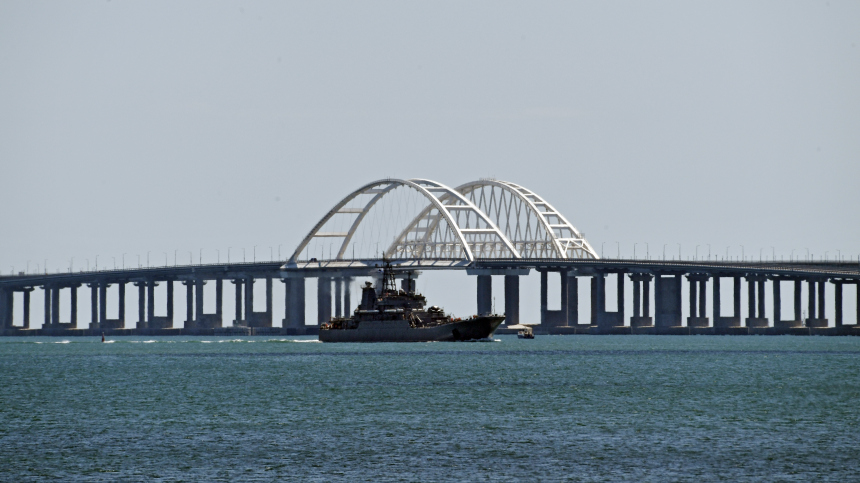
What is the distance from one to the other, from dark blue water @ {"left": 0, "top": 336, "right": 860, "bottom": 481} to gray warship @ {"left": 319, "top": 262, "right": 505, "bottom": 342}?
32.2 meters

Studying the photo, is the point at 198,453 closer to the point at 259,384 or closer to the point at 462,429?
the point at 462,429

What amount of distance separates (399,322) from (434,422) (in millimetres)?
77531

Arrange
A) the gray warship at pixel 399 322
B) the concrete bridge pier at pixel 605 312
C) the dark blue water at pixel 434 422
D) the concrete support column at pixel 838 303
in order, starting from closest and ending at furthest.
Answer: the dark blue water at pixel 434 422 < the gray warship at pixel 399 322 < the concrete support column at pixel 838 303 < the concrete bridge pier at pixel 605 312

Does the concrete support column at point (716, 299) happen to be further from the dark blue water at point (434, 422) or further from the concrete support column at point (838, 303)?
the dark blue water at point (434, 422)

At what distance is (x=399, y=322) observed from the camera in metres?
135

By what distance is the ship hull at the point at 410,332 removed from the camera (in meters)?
136

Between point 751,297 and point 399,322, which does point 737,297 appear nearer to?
point 751,297

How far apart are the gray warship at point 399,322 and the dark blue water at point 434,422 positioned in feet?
106

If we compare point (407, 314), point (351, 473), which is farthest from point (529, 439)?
point (407, 314)

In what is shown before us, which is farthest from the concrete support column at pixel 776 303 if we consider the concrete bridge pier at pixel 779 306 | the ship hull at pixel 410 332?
the ship hull at pixel 410 332

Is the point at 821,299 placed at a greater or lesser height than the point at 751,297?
lesser

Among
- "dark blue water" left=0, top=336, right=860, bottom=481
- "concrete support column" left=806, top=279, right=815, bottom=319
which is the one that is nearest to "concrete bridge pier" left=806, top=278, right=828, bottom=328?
"concrete support column" left=806, top=279, right=815, bottom=319

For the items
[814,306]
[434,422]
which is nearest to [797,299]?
[814,306]

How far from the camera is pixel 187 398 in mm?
70812
